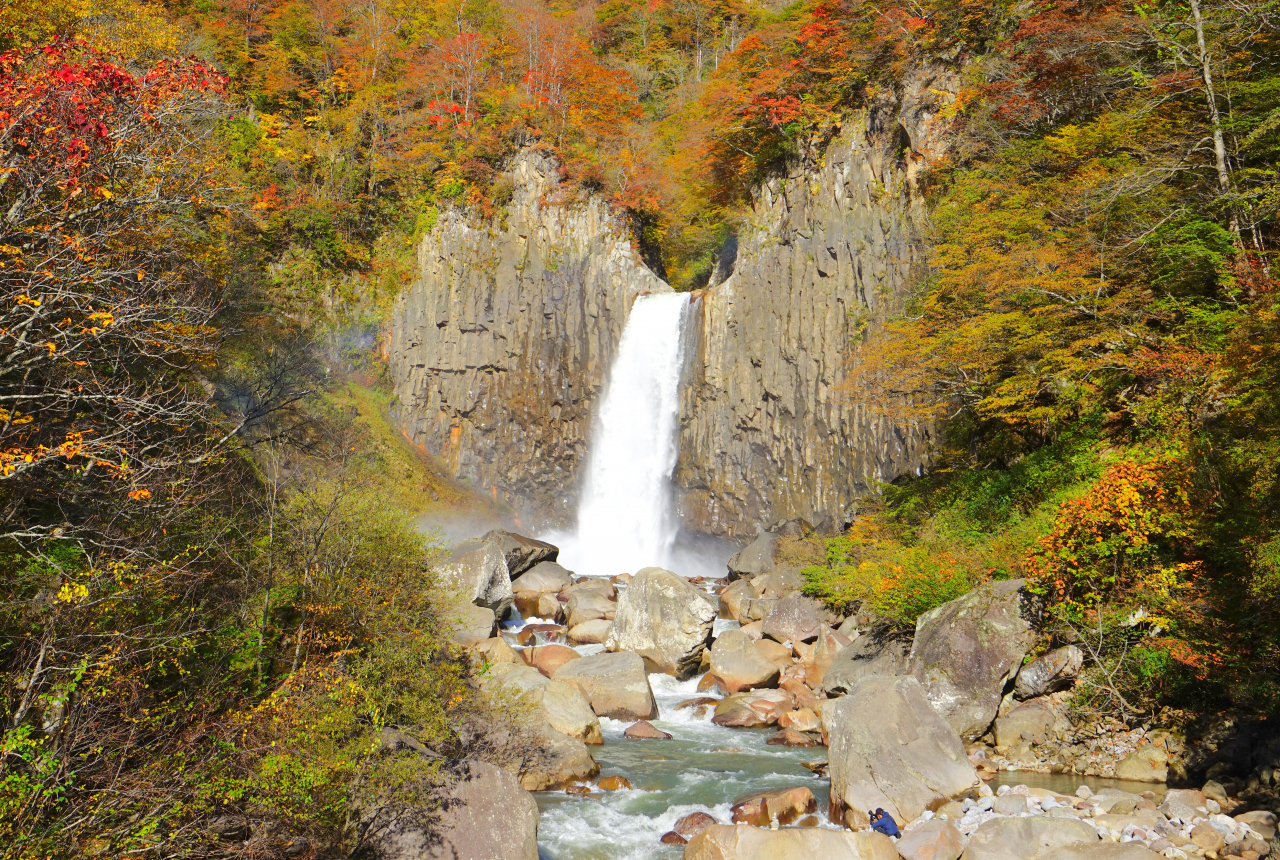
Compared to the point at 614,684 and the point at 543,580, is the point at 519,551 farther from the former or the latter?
the point at 614,684

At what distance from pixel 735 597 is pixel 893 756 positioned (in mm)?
10419

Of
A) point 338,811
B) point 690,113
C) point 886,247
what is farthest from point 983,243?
point 690,113

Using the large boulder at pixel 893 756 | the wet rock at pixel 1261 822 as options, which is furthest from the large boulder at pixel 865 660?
the wet rock at pixel 1261 822

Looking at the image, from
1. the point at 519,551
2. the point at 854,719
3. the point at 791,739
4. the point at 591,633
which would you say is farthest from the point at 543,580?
the point at 854,719

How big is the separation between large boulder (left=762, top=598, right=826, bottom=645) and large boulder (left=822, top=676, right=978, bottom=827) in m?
6.53

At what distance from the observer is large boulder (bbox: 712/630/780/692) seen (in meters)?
14.5

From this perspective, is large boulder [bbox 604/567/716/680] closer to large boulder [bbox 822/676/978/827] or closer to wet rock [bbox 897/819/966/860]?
large boulder [bbox 822/676/978/827]

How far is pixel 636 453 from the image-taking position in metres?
29.0

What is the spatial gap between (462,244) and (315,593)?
26106 millimetres

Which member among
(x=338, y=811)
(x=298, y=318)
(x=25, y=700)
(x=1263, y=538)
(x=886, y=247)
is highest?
(x=886, y=247)

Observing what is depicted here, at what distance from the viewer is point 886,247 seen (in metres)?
22.5

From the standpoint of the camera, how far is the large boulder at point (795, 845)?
23.2 ft

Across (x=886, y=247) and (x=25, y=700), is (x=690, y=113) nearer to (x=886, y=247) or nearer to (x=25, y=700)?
(x=886, y=247)

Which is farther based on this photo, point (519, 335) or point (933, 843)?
point (519, 335)
